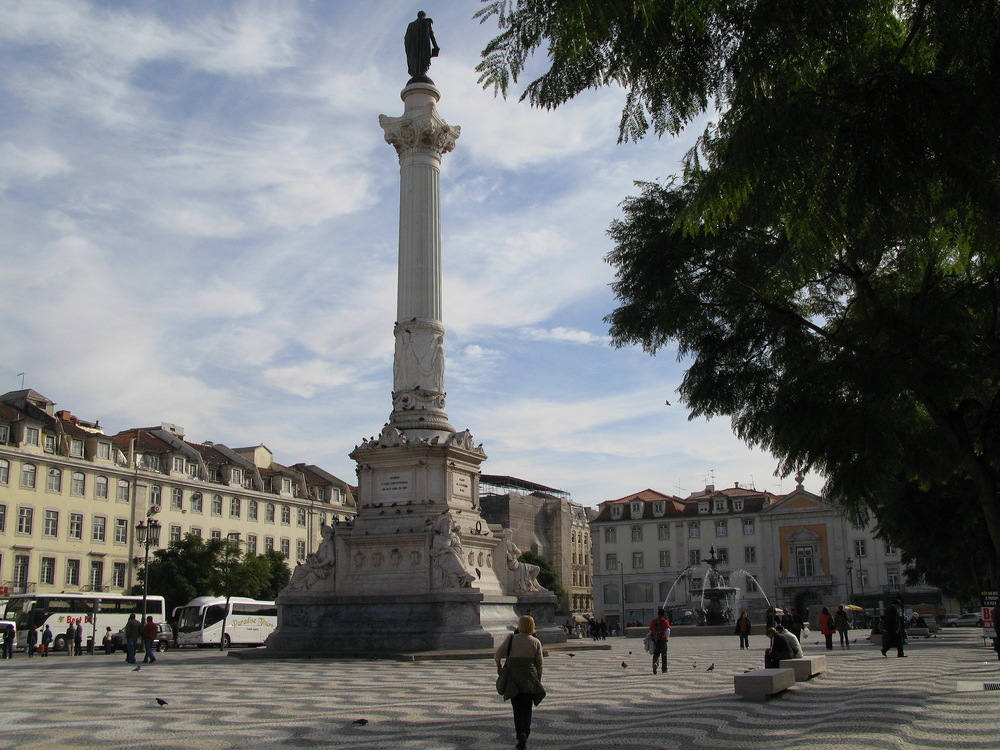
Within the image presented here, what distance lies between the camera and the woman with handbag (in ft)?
31.2

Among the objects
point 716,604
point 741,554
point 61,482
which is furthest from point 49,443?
point 741,554

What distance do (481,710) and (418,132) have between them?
69.0ft

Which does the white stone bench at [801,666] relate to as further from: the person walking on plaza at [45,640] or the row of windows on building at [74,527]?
the row of windows on building at [74,527]

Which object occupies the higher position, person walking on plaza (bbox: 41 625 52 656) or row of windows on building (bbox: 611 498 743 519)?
row of windows on building (bbox: 611 498 743 519)

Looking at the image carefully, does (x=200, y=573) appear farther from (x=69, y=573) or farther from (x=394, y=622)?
(x=394, y=622)

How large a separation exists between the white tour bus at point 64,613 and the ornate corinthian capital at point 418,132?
970 inches

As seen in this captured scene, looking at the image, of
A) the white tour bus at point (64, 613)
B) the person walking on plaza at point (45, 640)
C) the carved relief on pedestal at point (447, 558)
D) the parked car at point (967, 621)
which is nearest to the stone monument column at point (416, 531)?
the carved relief on pedestal at point (447, 558)

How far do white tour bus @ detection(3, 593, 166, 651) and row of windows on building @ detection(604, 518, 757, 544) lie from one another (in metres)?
50.3

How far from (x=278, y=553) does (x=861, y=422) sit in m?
59.9

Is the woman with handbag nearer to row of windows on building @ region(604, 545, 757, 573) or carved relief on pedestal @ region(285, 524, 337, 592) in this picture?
carved relief on pedestal @ region(285, 524, 337, 592)

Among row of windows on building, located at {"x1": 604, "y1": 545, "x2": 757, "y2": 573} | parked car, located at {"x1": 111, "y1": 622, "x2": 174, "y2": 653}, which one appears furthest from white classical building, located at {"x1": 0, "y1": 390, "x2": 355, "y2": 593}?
row of windows on building, located at {"x1": 604, "y1": 545, "x2": 757, "y2": 573}

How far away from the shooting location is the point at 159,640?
44.9 m

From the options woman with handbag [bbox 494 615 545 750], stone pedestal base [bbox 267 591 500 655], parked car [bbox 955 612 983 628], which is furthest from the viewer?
parked car [bbox 955 612 983 628]

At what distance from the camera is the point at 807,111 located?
6398 mm
